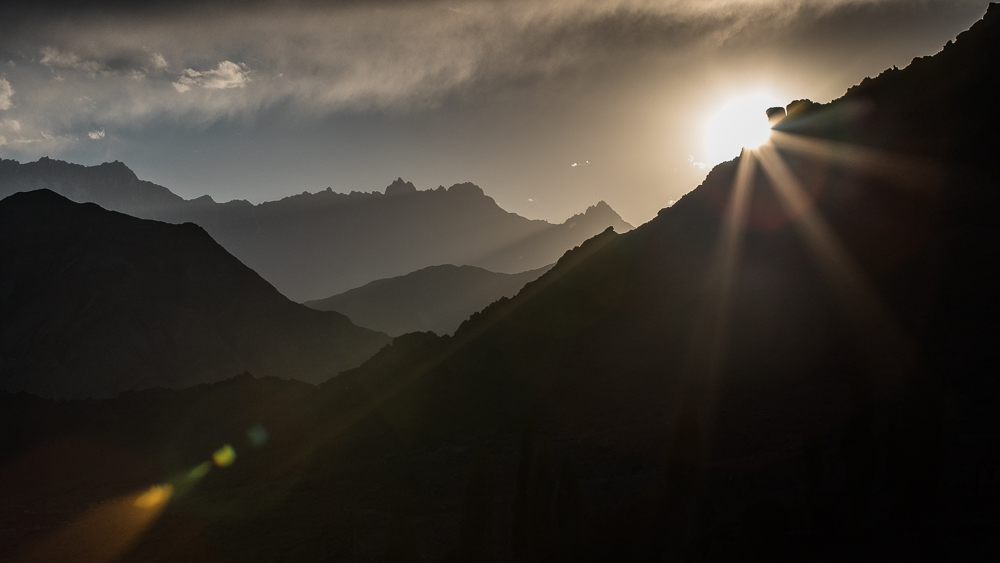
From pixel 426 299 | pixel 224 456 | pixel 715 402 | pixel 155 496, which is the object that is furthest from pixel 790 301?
pixel 426 299

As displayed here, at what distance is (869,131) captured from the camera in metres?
35.7

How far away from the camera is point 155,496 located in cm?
3462

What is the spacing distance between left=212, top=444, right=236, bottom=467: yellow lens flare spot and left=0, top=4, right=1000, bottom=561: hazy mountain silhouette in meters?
1.99

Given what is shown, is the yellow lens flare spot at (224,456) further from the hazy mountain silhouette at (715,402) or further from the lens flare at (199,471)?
the hazy mountain silhouette at (715,402)

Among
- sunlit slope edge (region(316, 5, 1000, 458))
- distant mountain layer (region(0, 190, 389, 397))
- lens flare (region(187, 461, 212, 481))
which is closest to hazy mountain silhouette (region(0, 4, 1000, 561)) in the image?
sunlit slope edge (region(316, 5, 1000, 458))

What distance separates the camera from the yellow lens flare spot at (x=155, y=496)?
33.0m

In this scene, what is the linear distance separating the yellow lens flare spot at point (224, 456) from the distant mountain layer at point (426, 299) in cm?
8449

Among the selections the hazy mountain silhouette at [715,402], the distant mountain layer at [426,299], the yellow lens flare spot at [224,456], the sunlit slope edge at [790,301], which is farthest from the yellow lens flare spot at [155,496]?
the distant mountain layer at [426,299]

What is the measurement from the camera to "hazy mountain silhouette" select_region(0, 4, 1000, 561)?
17.6 m

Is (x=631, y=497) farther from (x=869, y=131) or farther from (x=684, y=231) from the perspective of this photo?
(x=869, y=131)

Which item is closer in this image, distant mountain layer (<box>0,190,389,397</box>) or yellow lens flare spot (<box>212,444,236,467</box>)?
yellow lens flare spot (<box>212,444,236,467</box>)

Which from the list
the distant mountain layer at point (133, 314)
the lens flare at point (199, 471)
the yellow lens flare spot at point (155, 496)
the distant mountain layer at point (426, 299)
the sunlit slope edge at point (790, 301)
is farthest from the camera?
the distant mountain layer at point (426, 299)

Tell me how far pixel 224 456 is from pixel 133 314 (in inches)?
1778

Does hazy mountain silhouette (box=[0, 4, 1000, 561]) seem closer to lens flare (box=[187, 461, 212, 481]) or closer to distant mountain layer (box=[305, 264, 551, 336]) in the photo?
lens flare (box=[187, 461, 212, 481])
